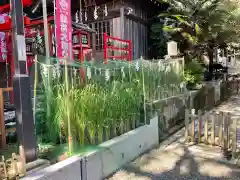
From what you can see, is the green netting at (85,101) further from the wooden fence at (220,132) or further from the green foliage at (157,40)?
the green foliage at (157,40)

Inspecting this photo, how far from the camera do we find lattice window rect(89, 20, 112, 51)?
10.8m

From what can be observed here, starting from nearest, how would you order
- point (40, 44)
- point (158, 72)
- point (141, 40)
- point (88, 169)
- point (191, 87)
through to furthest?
1. point (88, 169)
2. point (158, 72)
3. point (40, 44)
4. point (191, 87)
5. point (141, 40)

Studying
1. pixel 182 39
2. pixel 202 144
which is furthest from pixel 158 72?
pixel 182 39

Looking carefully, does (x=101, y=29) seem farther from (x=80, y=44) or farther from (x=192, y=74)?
(x=192, y=74)

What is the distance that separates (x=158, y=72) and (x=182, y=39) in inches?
205

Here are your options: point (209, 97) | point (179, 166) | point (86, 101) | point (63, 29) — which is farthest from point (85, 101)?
point (209, 97)

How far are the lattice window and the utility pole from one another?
26.4 feet

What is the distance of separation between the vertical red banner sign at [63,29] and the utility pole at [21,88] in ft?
8.78

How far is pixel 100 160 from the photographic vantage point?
3674mm

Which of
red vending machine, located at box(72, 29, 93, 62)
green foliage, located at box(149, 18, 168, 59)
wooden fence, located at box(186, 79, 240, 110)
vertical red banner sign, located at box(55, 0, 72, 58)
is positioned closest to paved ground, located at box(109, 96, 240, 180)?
vertical red banner sign, located at box(55, 0, 72, 58)

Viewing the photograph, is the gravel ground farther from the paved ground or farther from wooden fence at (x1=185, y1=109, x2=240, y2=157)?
wooden fence at (x1=185, y1=109, x2=240, y2=157)

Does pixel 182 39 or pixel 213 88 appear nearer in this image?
pixel 213 88

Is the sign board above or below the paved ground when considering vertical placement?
above

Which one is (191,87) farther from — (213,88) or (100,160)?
(100,160)
